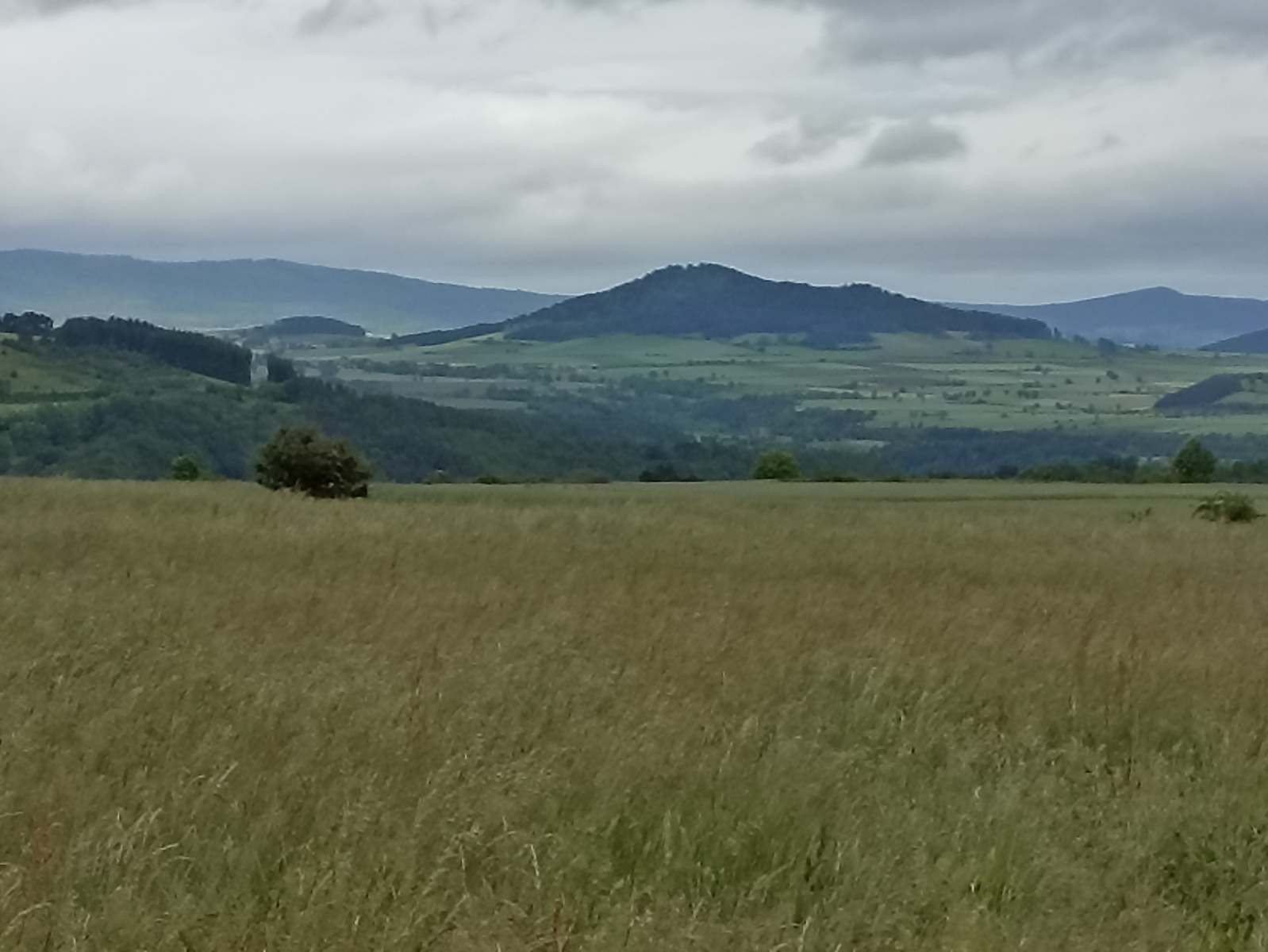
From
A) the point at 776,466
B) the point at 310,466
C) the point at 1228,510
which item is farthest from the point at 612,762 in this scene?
the point at 776,466

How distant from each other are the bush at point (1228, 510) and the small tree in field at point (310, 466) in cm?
1584

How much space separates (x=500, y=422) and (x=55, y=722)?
130m

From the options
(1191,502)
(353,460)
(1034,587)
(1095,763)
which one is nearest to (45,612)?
(1095,763)

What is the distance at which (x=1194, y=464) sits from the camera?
66.9 meters

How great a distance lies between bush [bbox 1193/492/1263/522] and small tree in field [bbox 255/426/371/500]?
1584 centimetres

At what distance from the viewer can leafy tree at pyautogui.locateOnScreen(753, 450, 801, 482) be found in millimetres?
63159

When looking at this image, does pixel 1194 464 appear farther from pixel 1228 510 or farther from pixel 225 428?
pixel 225 428

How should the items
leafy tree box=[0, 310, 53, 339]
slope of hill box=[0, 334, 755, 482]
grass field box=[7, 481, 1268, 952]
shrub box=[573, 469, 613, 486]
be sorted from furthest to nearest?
leafy tree box=[0, 310, 53, 339], slope of hill box=[0, 334, 755, 482], shrub box=[573, 469, 613, 486], grass field box=[7, 481, 1268, 952]

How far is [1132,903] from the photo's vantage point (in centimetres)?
479

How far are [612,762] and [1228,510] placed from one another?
2345 cm

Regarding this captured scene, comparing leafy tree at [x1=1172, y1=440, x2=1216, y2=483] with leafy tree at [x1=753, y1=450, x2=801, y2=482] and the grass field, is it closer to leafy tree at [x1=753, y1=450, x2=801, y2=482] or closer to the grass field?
leafy tree at [x1=753, y1=450, x2=801, y2=482]

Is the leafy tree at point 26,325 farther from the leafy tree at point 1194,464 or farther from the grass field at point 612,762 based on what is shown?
the grass field at point 612,762

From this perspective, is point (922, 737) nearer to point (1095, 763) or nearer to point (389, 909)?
point (1095, 763)

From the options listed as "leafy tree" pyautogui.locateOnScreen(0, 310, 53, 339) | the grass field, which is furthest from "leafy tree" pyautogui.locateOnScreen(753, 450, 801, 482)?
"leafy tree" pyautogui.locateOnScreen(0, 310, 53, 339)
